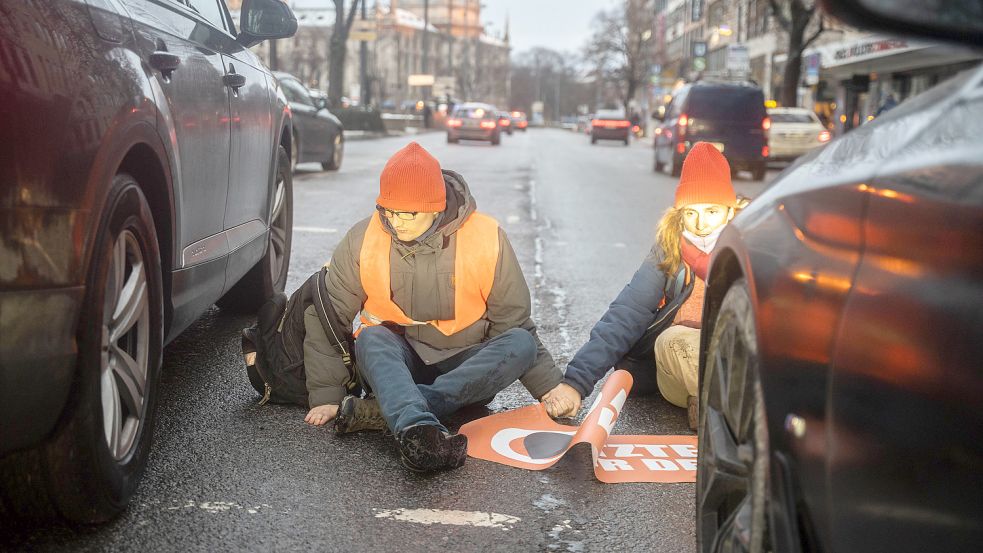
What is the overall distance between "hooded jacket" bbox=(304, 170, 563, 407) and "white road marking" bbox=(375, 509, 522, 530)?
1008 millimetres

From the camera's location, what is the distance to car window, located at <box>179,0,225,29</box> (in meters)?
4.62

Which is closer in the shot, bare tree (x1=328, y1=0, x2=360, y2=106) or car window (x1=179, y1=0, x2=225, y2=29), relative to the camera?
car window (x1=179, y1=0, x2=225, y2=29)

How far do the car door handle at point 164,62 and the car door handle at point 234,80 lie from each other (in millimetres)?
845

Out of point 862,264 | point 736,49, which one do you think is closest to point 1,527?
point 862,264

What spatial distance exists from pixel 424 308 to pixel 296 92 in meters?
15.2

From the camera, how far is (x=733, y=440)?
94.3 inches

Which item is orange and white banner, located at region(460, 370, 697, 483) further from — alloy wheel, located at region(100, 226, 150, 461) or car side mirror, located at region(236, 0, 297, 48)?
car side mirror, located at region(236, 0, 297, 48)

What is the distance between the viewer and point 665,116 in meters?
25.2

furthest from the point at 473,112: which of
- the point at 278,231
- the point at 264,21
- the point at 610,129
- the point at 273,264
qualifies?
the point at 264,21

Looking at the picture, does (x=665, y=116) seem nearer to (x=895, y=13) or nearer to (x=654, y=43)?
(x=895, y=13)

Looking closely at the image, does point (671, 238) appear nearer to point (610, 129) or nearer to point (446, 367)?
point (446, 367)

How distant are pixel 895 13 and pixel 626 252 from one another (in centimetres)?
913

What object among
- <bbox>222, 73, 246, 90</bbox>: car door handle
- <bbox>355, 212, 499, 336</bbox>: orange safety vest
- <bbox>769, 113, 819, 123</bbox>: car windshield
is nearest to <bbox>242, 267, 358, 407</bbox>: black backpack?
<bbox>355, 212, 499, 336</bbox>: orange safety vest

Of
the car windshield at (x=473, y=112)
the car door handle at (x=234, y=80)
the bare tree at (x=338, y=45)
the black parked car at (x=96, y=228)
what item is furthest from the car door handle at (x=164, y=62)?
the car windshield at (x=473, y=112)
